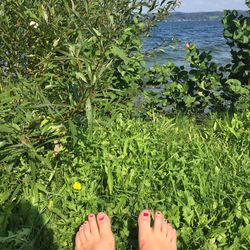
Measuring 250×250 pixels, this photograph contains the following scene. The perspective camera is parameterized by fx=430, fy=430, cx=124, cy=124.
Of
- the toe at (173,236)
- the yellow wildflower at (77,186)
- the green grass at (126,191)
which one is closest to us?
the green grass at (126,191)

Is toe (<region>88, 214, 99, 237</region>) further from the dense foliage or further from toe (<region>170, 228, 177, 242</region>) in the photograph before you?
toe (<region>170, 228, 177, 242</region>)

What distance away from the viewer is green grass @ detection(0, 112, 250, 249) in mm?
2334

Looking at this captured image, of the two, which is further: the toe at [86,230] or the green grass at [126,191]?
the toe at [86,230]

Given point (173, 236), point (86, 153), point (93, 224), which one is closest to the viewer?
point (173, 236)

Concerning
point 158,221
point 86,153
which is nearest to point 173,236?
point 158,221

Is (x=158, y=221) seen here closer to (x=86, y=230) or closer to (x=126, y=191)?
(x=126, y=191)

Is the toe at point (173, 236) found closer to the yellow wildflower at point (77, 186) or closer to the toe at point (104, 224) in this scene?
the toe at point (104, 224)

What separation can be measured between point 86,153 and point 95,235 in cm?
53

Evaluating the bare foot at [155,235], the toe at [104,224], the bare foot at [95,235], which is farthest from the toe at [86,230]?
the bare foot at [155,235]

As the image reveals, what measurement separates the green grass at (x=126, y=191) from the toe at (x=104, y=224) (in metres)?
0.04

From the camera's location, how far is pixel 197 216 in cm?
238

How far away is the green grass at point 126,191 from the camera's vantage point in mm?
2334

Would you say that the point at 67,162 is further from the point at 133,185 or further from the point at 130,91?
the point at 130,91

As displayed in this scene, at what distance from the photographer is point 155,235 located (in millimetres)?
2629
